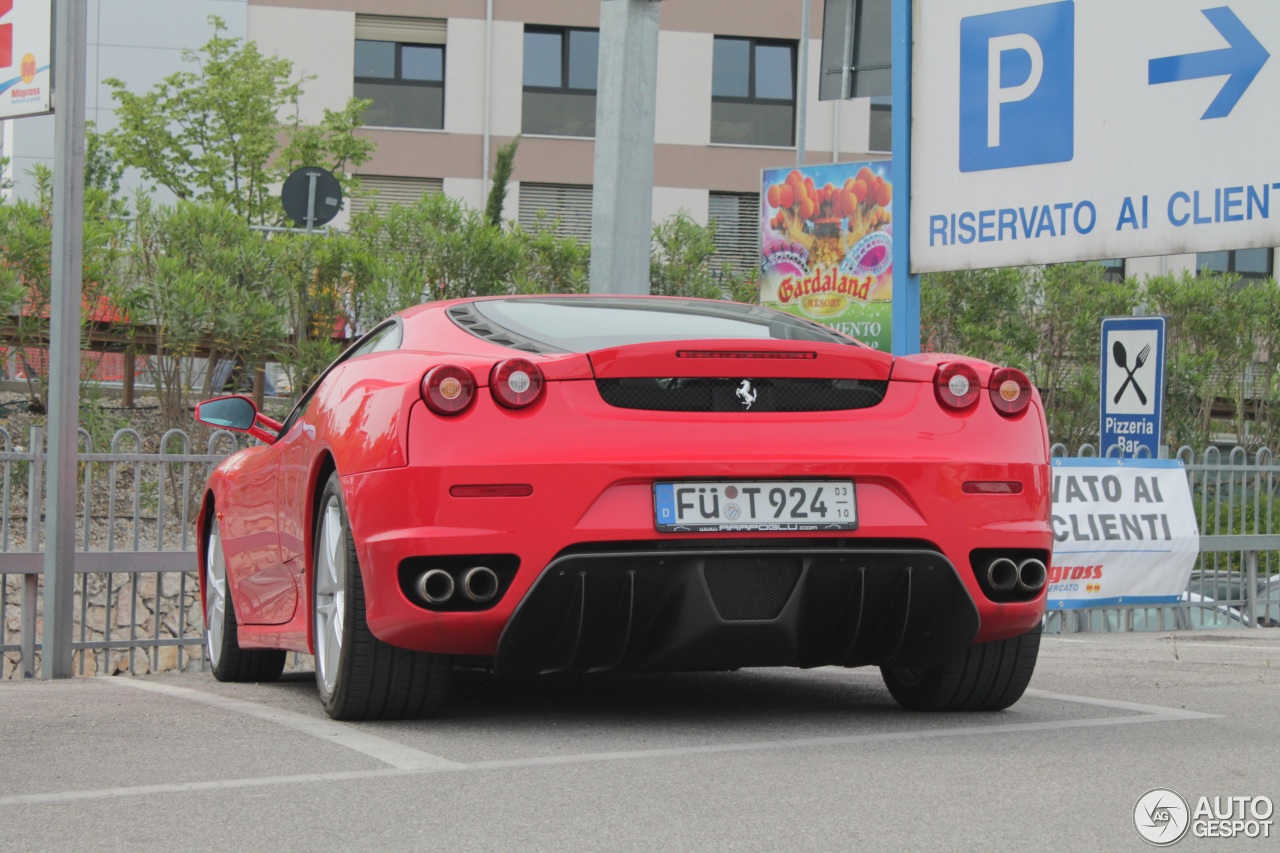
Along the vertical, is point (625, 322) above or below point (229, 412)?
above

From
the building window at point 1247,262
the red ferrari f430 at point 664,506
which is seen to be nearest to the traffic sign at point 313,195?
the red ferrari f430 at point 664,506

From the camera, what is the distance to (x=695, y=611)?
485cm

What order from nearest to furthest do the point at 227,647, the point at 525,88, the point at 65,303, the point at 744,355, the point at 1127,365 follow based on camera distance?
the point at 744,355
the point at 227,647
the point at 65,303
the point at 1127,365
the point at 525,88

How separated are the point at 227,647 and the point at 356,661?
2243 mm

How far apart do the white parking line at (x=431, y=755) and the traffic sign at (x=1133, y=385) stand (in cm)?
554

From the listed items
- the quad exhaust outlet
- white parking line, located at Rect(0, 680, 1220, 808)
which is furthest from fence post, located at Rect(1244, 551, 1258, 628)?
the quad exhaust outlet

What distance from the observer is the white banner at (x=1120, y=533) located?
34.2 ft

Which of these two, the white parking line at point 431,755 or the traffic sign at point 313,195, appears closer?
the white parking line at point 431,755

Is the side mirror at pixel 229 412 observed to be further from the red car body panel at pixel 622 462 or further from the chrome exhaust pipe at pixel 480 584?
the chrome exhaust pipe at pixel 480 584

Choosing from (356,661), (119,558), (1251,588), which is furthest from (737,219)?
(356,661)

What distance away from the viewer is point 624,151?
10297 millimetres

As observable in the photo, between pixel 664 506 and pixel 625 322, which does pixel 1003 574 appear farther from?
pixel 625 322

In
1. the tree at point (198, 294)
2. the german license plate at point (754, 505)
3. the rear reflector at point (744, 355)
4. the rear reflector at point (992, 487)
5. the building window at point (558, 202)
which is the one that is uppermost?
the building window at point (558, 202)

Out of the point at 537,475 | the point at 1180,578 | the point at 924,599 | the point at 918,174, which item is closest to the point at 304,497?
the point at 537,475
